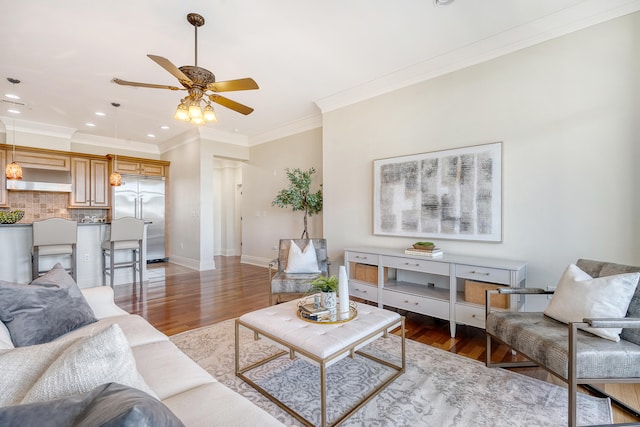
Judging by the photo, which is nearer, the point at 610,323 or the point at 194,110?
the point at 610,323

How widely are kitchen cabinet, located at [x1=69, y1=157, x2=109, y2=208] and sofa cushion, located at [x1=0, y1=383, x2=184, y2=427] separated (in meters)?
7.18

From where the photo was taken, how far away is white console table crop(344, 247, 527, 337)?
102 inches

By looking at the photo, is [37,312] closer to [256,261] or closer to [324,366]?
[324,366]

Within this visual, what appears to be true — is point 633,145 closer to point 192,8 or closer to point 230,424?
point 230,424

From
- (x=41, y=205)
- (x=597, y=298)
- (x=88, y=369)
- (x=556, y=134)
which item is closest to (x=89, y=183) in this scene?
(x=41, y=205)

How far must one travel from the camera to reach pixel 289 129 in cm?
555

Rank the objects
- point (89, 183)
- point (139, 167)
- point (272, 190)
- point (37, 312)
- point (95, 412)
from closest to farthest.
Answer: point (95, 412) → point (37, 312) → point (272, 190) → point (89, 183) → point (139, 167)

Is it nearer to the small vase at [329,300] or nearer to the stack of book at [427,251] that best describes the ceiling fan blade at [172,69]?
the small vase at [329,300]

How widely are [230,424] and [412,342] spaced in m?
2.09

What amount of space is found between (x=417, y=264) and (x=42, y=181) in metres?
7.11

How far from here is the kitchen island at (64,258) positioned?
3.98m

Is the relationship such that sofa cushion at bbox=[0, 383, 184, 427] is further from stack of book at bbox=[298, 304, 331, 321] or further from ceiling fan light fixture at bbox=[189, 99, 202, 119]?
ceiling fan light fixture at bbox=[189, 99, 202, 119]

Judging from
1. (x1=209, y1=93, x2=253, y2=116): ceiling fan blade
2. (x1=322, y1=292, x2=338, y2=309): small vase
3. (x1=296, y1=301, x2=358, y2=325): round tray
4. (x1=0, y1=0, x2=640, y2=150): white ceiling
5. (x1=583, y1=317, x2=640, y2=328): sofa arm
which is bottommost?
(x1=296, y1=301, x2=358, y2=325): round tray

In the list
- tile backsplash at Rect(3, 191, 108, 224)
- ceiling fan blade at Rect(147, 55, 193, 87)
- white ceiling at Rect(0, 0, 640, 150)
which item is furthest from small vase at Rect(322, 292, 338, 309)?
tile backsplash at Rect(3, 191, 108, 224)
